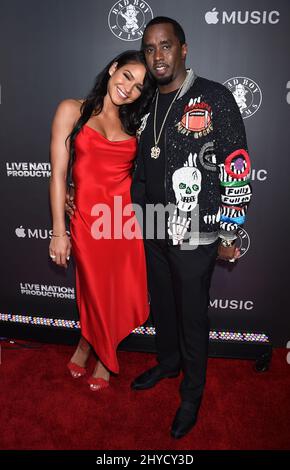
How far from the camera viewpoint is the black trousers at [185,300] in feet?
6.07

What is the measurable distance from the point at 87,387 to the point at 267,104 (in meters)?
2.12

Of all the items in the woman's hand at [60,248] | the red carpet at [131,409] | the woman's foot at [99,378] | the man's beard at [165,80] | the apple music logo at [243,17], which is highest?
the apple music logo at [243,17]

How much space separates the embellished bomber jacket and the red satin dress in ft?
0.81

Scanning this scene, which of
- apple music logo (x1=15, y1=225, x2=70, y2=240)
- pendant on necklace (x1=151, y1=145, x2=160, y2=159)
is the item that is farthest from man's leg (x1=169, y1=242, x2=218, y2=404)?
apple music logo (x1=15, y1=225, x2=70, y2=240)

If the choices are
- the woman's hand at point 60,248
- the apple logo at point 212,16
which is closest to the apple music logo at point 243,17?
the apple logo at point 212,16

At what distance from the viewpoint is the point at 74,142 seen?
74.7 inches

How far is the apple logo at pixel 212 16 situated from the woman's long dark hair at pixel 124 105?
66 cm

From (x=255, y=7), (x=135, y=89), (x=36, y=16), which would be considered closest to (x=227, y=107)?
(x=135, y=89)

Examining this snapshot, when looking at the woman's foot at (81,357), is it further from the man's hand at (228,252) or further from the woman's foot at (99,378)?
the man's hand at (228,252)

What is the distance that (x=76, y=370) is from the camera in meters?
2.45

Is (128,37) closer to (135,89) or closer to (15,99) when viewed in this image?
(135,89)

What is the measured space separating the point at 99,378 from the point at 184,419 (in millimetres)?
613

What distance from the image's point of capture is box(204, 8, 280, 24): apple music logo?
2.20m

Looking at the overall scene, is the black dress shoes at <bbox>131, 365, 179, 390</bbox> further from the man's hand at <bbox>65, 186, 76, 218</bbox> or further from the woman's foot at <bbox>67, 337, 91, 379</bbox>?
the man's hand at <bbox>65, 186, 76, 218</bbox>
